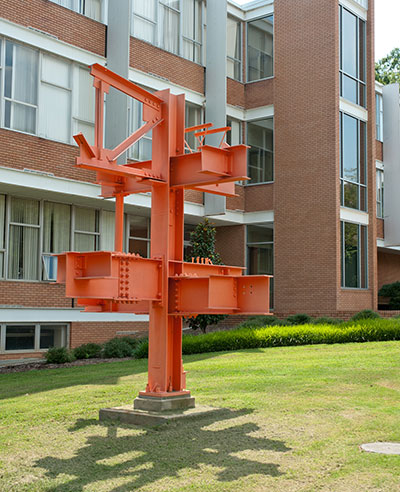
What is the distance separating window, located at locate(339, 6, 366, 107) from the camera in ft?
79.0

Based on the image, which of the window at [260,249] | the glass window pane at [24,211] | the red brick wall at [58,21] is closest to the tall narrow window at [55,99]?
the red brick wall at [58,21]

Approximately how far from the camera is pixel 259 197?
24.7m

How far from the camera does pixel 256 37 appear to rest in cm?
2555

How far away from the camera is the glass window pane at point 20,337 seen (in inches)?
695

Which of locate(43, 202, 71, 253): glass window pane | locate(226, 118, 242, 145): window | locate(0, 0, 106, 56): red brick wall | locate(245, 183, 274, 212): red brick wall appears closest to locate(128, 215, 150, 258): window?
locate(43, 202, 71, 253): glass window pane

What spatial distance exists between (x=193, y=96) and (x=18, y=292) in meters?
9.37

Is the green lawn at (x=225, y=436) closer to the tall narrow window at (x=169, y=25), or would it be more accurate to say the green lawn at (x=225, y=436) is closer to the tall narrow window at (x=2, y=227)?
the tall narrow window at (x=2, y=227)

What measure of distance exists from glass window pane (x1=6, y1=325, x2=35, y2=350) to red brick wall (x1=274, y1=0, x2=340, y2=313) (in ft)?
29.5

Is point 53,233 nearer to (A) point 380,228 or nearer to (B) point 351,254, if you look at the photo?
(B) point 351,254

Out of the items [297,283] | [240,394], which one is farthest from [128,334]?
[240,394]

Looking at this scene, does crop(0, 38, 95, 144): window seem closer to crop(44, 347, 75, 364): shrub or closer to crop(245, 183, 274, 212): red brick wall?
crop(44, 347, 75, 364): shrub

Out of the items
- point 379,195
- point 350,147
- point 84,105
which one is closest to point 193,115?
point 84,105

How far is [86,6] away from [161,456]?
16193 mm

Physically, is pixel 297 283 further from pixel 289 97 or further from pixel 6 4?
pixel 6 4
